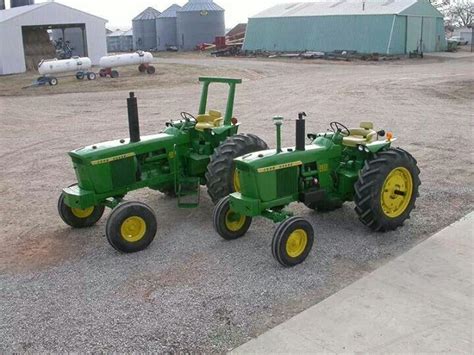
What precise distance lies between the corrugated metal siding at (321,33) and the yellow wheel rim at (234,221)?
3165 centimetres

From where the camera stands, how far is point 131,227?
6047mm

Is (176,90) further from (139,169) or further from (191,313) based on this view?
(191,313)

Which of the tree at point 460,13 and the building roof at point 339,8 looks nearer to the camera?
the building roof at point 339,8

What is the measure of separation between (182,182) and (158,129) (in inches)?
277

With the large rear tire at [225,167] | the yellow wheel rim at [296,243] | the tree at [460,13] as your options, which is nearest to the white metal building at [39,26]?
the large rear tire at [225,167]

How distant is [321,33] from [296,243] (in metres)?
34.6

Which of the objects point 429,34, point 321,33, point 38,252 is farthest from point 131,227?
point 429,34

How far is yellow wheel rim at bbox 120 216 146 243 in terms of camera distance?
5.97 meters

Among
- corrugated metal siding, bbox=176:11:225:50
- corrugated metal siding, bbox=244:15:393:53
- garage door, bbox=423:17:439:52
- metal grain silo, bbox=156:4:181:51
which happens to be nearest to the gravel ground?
corrugated metal siding, bbox=244:15:393:53

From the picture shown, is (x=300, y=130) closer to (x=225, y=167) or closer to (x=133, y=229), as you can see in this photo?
(x=225, y=167)

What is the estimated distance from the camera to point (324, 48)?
125 ft

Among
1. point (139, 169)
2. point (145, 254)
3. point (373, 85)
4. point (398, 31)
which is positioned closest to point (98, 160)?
point (139, 169)

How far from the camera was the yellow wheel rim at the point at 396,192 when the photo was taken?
6.33 meters

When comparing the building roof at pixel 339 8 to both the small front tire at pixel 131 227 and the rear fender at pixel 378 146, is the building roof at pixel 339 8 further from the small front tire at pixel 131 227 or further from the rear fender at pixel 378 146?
the small front tire at pixel 131 227
